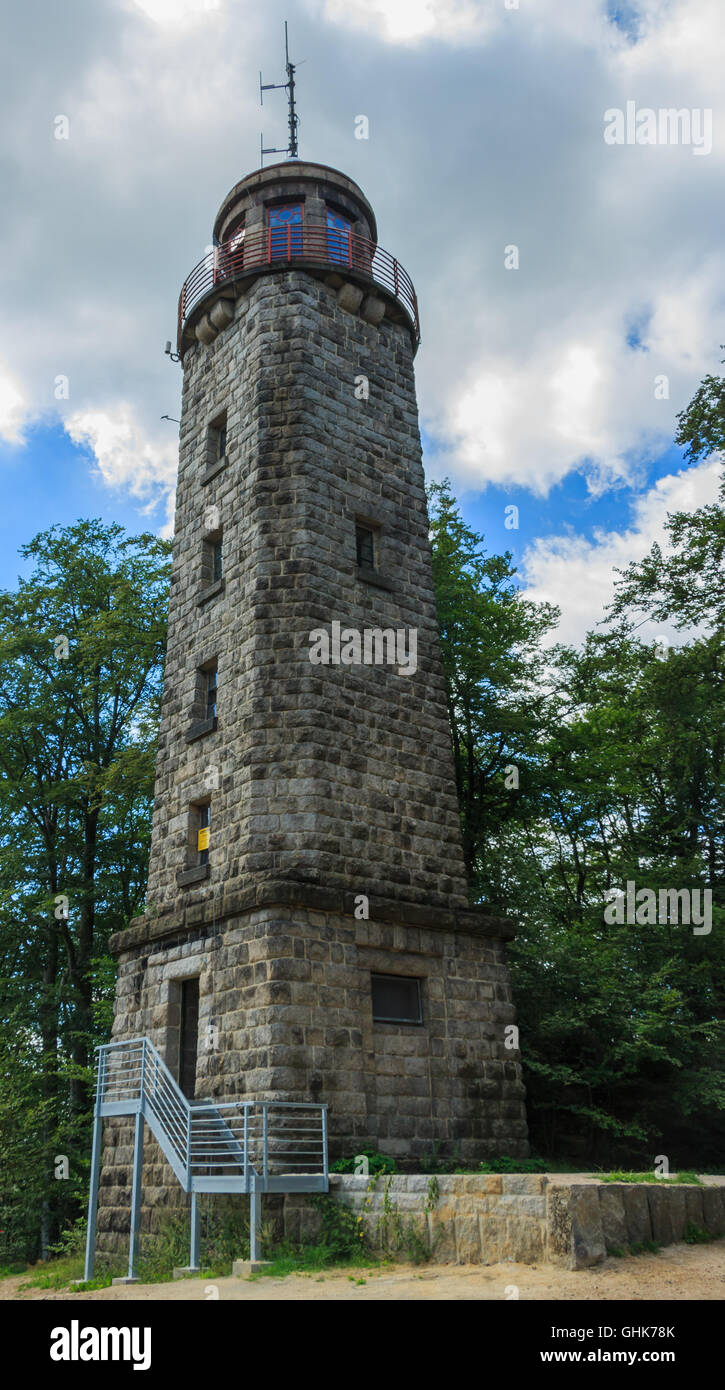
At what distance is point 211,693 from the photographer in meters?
15.3

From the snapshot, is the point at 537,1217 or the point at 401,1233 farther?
the point at 401,1233

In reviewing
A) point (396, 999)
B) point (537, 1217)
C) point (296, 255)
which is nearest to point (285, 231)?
point (296, 255)

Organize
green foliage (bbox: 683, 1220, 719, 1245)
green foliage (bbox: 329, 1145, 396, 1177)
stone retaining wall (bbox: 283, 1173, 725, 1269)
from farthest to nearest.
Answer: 1. green foliage (bbox: 329, 1145, 396, 1177)
2. green foliage (bbox: 683, 1220, 719, 1245)
3. stone retaining wall (bbox: 283, 1173, 725, 1269)

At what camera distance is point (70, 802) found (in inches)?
945

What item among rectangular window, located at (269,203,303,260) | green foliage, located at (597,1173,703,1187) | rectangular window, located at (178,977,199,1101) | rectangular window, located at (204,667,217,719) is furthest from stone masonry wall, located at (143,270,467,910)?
green foliage, located at (597,1173,703,1187)

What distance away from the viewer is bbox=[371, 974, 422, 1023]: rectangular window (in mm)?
12695

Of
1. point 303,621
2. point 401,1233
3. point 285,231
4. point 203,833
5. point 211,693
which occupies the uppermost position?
point 285,231

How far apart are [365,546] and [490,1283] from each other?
11.0 metres

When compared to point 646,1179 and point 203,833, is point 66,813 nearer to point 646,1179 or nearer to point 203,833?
point 203,833

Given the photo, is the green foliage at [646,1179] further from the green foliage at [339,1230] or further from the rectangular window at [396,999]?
the rectangular window at [396,999]

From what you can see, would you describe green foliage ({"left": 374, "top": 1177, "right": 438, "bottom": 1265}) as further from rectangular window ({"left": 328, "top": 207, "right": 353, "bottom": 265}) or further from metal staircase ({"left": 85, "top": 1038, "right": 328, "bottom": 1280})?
rectangular window ({"left": 328, "top": 207, "right": 353, "bottom": 265})

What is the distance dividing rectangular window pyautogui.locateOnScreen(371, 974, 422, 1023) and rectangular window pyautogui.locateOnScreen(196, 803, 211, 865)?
3063 millimetres
